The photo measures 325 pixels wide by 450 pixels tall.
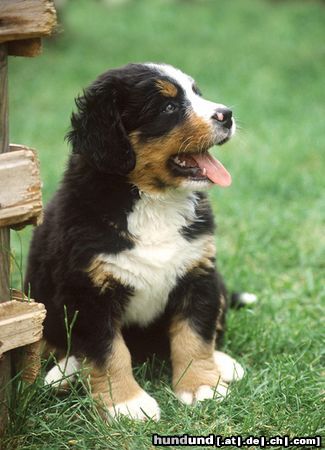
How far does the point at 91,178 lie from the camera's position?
10.9 feet

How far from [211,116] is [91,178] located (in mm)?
585

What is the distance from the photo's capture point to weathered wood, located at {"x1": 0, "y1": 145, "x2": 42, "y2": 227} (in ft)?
8.41

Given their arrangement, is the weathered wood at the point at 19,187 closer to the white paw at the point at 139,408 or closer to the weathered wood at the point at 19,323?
the weathered wood at the point at 19,323

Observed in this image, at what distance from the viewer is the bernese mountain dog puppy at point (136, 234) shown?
126 inches

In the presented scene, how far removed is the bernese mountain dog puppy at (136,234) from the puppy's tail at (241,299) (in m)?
0.82

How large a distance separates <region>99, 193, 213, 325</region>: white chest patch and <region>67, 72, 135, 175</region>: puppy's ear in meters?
0.22

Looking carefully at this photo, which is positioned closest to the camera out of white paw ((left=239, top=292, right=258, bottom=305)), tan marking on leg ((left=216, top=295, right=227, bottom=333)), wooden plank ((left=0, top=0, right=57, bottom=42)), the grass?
wooden plank ((left=0, top=0, right=57, bottom=42))

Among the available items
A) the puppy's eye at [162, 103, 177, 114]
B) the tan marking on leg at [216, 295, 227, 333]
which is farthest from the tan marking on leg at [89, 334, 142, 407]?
the puppy's eye at [162, 103, 177, 114]

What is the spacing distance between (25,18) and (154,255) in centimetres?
121

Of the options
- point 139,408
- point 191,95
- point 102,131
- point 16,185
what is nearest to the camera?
point 16,185

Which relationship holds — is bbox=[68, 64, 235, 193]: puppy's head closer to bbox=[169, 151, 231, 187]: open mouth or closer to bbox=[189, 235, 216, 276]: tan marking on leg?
bbox=[169, 151, 231, 187]: open mouth

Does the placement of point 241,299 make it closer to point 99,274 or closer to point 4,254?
point 99,274

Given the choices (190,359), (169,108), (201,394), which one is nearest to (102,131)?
(169,108)

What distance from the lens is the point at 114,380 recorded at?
318cm
